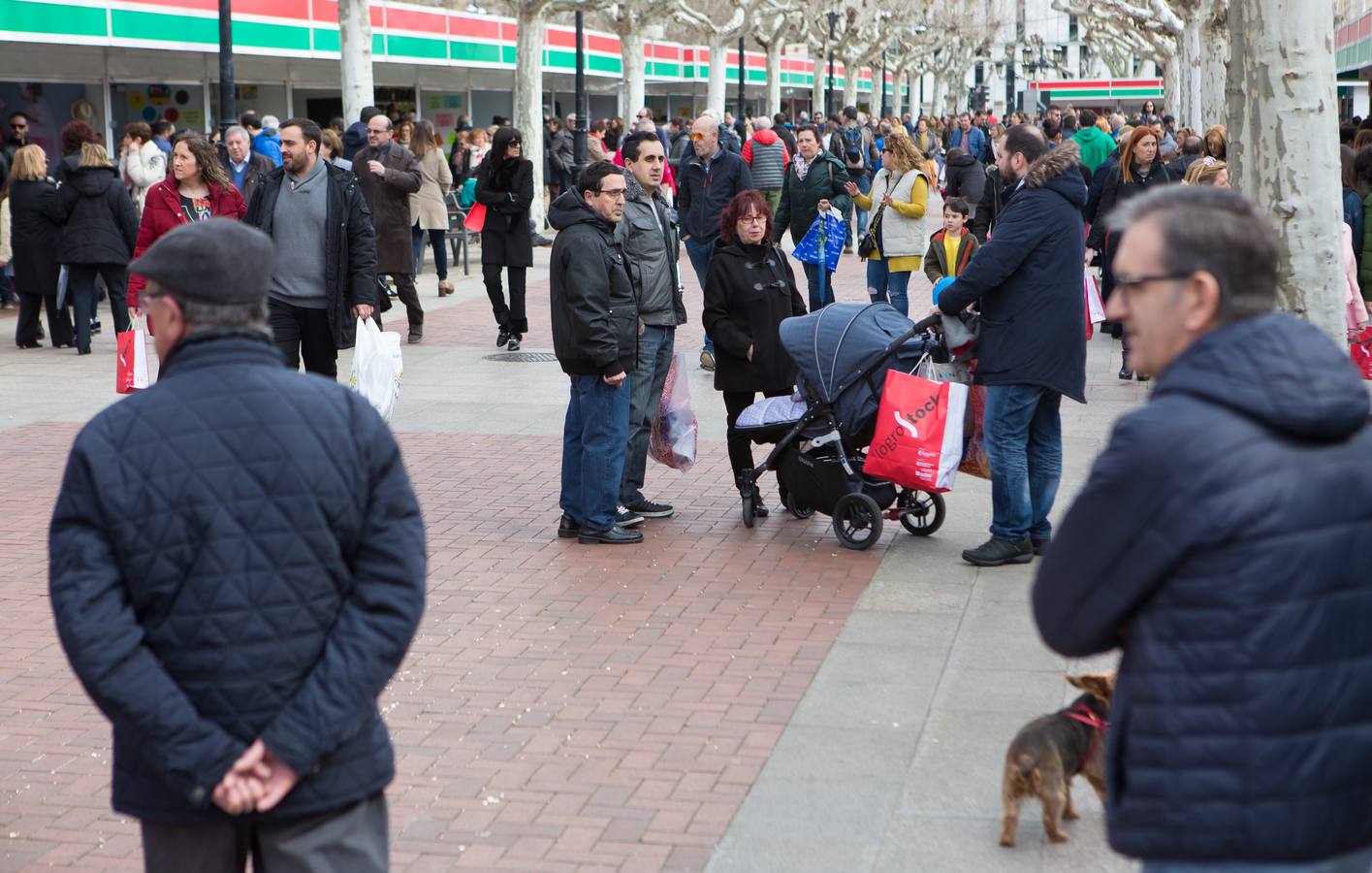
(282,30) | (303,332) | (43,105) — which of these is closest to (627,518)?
(303,332)

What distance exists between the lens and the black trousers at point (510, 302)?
14367 mm

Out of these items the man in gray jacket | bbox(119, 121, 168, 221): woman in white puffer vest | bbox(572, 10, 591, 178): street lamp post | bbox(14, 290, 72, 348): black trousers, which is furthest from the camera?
bbox(572, 10, 591, 178): street lamp post

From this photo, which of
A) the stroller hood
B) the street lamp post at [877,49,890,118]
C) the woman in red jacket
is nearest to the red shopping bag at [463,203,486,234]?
the woman in red jacket

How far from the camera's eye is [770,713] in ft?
18.2

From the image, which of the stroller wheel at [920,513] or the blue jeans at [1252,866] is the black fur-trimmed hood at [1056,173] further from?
the blue jeans at [1252,866]

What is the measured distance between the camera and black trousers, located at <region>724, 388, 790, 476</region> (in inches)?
330

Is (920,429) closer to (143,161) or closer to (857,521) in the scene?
(857,521)

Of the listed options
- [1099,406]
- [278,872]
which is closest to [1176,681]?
[278,872]

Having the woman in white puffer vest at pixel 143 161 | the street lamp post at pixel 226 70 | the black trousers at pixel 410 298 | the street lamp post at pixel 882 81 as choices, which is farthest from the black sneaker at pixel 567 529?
the street lamp post at pixel 882 81

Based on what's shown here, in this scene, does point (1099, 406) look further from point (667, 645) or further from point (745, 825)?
point (745, 825)

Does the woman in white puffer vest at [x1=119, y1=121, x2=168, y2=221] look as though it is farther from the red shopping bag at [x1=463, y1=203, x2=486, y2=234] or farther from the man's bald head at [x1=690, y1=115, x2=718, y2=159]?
the man's bald head at [x1=690, y1=115, x2=718, y2=159]

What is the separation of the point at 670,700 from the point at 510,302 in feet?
29.7

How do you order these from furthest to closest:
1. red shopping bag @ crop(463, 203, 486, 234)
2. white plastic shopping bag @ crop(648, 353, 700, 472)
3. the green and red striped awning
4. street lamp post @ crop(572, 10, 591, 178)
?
the green and red striped awning, street lamp post @ crop(572, 10, 591, 178), red shopping bag @ crop(463, 203, 486, 234), white plastic shopping bag @ crop(648, 353, 700, 472)

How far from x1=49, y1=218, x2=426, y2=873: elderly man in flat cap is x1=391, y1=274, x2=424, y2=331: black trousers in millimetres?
12152
